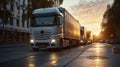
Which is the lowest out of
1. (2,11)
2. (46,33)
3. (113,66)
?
(113,66)

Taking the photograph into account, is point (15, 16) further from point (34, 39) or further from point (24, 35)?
point (34, 39)

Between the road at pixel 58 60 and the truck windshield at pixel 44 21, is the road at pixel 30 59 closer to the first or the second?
the road at pixel 58 60

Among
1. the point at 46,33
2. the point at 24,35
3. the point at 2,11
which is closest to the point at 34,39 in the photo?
the point at 46,33

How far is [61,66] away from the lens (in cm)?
1222

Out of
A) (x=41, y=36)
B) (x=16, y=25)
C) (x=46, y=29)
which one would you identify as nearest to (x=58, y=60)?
(x=46, y=29)

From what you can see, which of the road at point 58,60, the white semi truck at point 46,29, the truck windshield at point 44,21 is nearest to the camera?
the road at point 58,60

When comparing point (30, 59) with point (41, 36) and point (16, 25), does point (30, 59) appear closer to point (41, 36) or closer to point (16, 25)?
point (41, 36)

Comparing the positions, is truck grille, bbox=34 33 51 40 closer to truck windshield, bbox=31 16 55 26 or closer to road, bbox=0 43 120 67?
truck windshield, bbox=31 16 55 26

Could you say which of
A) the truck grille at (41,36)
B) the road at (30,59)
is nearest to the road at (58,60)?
the road at (30,59)

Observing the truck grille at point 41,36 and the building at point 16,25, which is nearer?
the truck grille at point 41,36

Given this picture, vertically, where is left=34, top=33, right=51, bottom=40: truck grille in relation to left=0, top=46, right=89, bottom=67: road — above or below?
above

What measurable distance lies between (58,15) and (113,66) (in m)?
13.4

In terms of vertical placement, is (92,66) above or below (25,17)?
below

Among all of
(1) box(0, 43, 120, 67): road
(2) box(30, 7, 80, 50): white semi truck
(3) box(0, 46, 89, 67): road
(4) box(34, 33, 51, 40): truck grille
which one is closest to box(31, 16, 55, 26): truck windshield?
(2) box(30, 7, 80, 50): white semi truck
